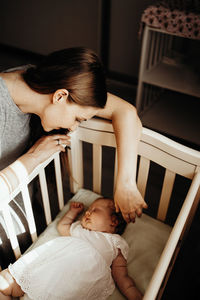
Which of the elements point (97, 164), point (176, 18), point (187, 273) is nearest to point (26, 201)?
point (97, 164)

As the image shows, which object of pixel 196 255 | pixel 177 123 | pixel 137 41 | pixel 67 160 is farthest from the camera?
pixel 137 41

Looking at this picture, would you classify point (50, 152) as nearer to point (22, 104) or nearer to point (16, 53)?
point (22, 104)

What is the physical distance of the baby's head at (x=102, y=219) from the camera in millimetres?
1094

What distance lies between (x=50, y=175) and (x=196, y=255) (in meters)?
0.84

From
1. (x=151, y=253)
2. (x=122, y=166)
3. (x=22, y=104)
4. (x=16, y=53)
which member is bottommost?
(x=16, y=53)

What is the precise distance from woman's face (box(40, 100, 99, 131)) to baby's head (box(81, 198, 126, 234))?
36 cm

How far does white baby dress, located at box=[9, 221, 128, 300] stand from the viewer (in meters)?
0.91

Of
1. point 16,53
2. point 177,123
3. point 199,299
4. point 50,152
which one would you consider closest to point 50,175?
point 50,152

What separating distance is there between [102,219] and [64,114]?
441 millimetres

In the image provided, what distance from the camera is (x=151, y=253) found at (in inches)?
41.7

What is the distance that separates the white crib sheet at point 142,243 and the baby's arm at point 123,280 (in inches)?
0.9

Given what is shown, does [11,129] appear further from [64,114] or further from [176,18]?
[176,18]

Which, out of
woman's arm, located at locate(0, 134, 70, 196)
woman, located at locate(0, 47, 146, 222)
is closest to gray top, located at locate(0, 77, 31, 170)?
woman, located at locate(0, 47, 146, 222)

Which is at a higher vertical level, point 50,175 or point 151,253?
point 50,175
